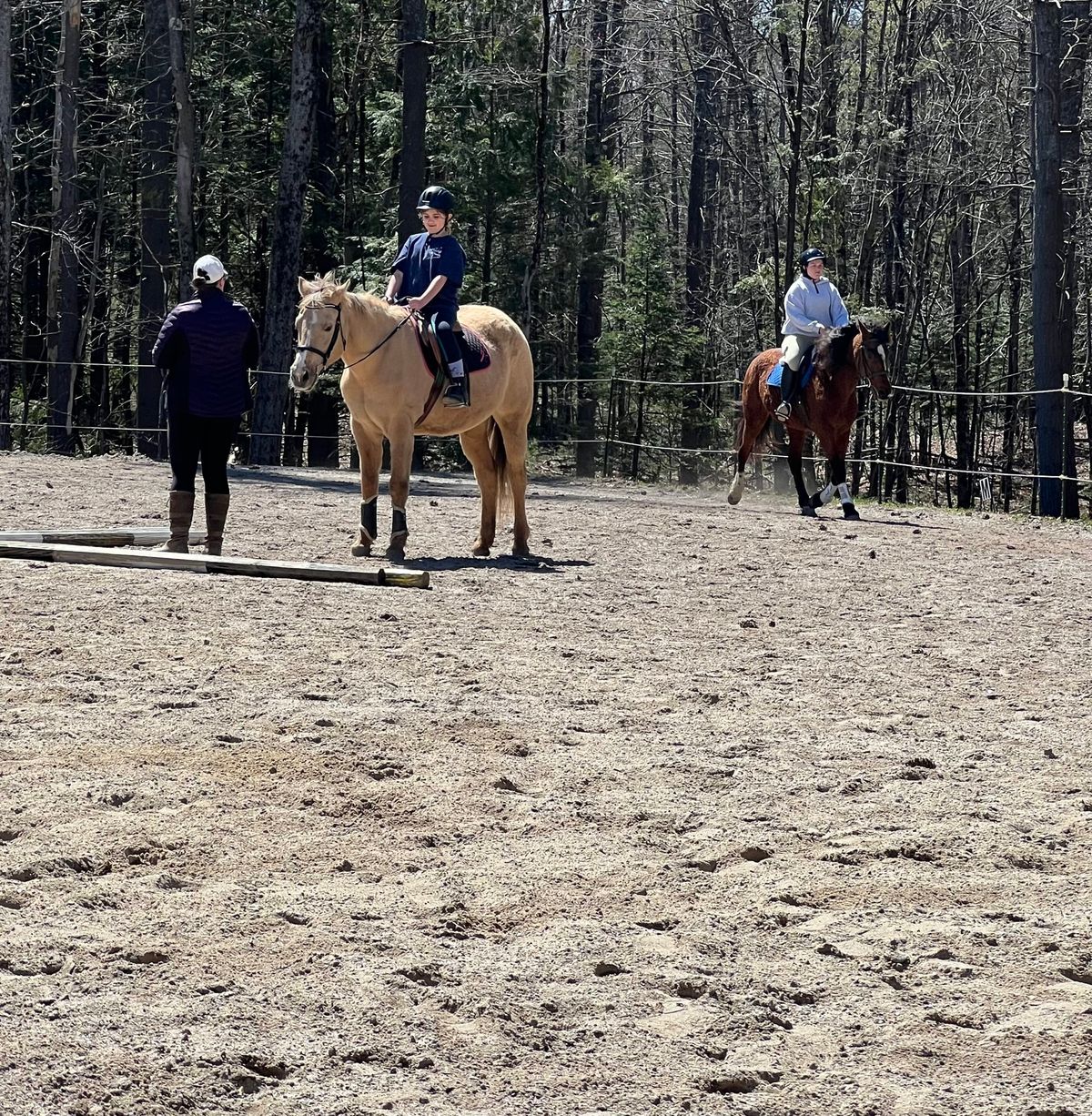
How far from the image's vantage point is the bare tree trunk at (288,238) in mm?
26547

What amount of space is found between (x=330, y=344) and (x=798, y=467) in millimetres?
7842

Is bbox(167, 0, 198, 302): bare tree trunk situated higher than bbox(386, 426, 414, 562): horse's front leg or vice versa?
bbox(167, 0, 198, 302): bare tree trunk

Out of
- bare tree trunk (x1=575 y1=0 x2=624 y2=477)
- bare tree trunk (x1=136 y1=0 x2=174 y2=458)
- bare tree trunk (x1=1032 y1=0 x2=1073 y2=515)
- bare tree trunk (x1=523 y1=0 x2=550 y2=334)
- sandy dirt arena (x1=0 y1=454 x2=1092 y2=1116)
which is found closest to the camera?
sandy dirt arena (x1=0 y1=454 x2=1092 y2=1116)

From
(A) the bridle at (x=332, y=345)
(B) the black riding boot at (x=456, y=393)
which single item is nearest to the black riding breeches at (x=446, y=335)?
(B) the black riding boot at (x=456, y=393)

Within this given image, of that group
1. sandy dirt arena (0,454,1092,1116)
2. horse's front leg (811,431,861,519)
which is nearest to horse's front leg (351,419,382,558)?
sandy dirt arena (0,454,1092,1116)

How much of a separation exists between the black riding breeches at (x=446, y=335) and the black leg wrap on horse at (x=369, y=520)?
1.22 meters

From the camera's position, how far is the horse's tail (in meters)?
13.0

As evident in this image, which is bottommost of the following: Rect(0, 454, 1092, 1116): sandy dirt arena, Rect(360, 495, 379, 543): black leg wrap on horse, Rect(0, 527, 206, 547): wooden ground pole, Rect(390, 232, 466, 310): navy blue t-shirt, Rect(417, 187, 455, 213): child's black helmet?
Rect(0, 454, 1092, 1116): sandy dirt arena

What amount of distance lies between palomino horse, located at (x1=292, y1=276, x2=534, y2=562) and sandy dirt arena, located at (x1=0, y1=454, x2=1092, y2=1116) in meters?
1.86

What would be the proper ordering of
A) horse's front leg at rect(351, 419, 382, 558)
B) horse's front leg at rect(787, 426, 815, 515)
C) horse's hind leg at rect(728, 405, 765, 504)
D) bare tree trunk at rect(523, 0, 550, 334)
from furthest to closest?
bare tree trunk at rect(523, 0, 550, 334) < horse's hind leg at rect(728, 405, 765, 504) < horse's front leg at rect(787, 426, 815, 515) < horse's front leg at rect(351, 419, 382, 558)

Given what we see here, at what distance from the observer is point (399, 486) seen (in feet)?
40.0

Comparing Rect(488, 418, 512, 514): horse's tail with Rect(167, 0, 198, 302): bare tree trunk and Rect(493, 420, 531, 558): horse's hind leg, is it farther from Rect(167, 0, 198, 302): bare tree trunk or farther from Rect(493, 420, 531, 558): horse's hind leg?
Rect(167, 0, 198, 302): bare tree trunk

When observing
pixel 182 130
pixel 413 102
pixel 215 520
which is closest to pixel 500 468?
pixel 215 520

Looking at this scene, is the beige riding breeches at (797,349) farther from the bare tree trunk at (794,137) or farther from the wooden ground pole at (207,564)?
the bare tree trunk at (794,137)
